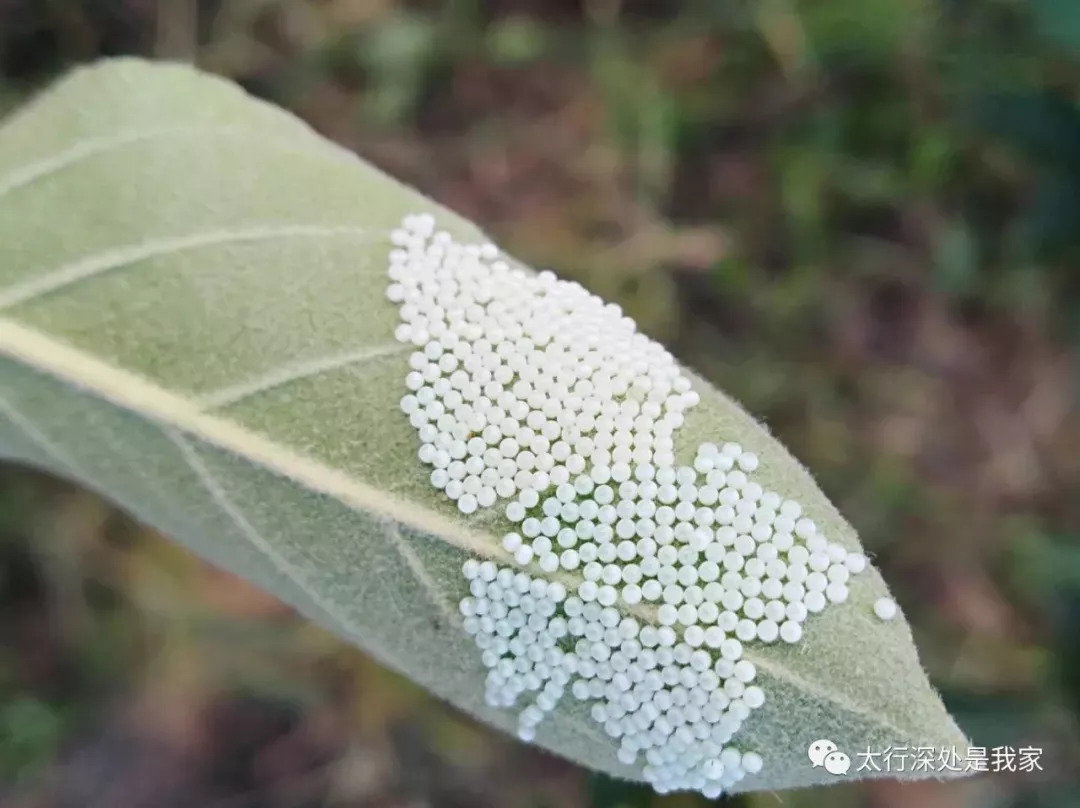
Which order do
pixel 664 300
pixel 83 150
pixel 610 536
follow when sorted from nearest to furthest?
pixel 610 536 → pixel 83 150 → pixel 664 300

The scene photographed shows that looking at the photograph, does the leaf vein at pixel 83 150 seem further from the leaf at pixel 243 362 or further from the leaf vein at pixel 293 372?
the leaf vein at pixel 293 372

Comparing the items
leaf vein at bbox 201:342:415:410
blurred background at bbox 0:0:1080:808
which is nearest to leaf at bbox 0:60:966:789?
leaf vein at bbox 201:342:415:410

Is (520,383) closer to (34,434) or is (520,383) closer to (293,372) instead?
(293,372)

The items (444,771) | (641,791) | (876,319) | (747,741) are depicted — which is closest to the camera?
(747,741)

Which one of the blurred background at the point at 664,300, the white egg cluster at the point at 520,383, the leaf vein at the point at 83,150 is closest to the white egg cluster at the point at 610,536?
the white egg cluster at the point at 520,383

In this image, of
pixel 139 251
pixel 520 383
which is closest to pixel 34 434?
pixel 139 251

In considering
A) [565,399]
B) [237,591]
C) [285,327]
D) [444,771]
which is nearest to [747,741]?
[565,399]

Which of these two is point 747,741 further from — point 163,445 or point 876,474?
point 876,474
